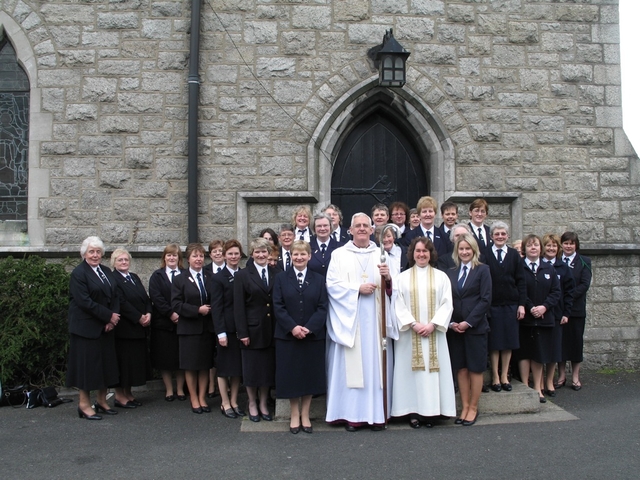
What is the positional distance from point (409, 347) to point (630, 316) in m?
4.26

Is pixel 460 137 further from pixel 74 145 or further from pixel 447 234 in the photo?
pixel 74 145

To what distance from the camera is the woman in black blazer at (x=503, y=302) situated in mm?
6832

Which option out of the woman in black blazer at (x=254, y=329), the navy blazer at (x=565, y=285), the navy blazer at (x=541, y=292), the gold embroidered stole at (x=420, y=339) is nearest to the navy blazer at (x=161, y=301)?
the woman in black blazer at (x=254, y=329)

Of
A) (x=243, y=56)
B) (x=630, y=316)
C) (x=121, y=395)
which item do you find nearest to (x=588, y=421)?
(x=630, y=316)

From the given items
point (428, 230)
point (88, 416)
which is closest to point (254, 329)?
point (88, 416)

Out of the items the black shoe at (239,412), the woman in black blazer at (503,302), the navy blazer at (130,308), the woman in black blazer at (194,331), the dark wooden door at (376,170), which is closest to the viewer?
the black shoe at (239,412)

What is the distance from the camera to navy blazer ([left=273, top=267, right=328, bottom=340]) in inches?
243

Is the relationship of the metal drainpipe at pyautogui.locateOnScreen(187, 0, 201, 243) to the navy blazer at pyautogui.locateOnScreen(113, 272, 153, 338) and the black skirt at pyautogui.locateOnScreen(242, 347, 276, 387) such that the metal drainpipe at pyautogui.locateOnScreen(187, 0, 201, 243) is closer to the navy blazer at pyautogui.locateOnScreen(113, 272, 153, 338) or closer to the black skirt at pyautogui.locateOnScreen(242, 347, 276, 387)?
the navy blazer at pyautogui.locateOnScreen(113, 272, 153, 338)

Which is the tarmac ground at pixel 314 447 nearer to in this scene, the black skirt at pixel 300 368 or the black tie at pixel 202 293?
the black skirt at pixel 300 368

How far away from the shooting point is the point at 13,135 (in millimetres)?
8914

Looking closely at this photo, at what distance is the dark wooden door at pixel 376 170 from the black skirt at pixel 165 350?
2.99 meters

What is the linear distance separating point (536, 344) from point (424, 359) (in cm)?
165

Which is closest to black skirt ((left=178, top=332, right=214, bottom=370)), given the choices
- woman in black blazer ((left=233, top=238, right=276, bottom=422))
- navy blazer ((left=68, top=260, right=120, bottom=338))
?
woman in black blazer ((left=233, top=238, right=276, bottom=422))

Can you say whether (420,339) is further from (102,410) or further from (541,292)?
(102,410)
